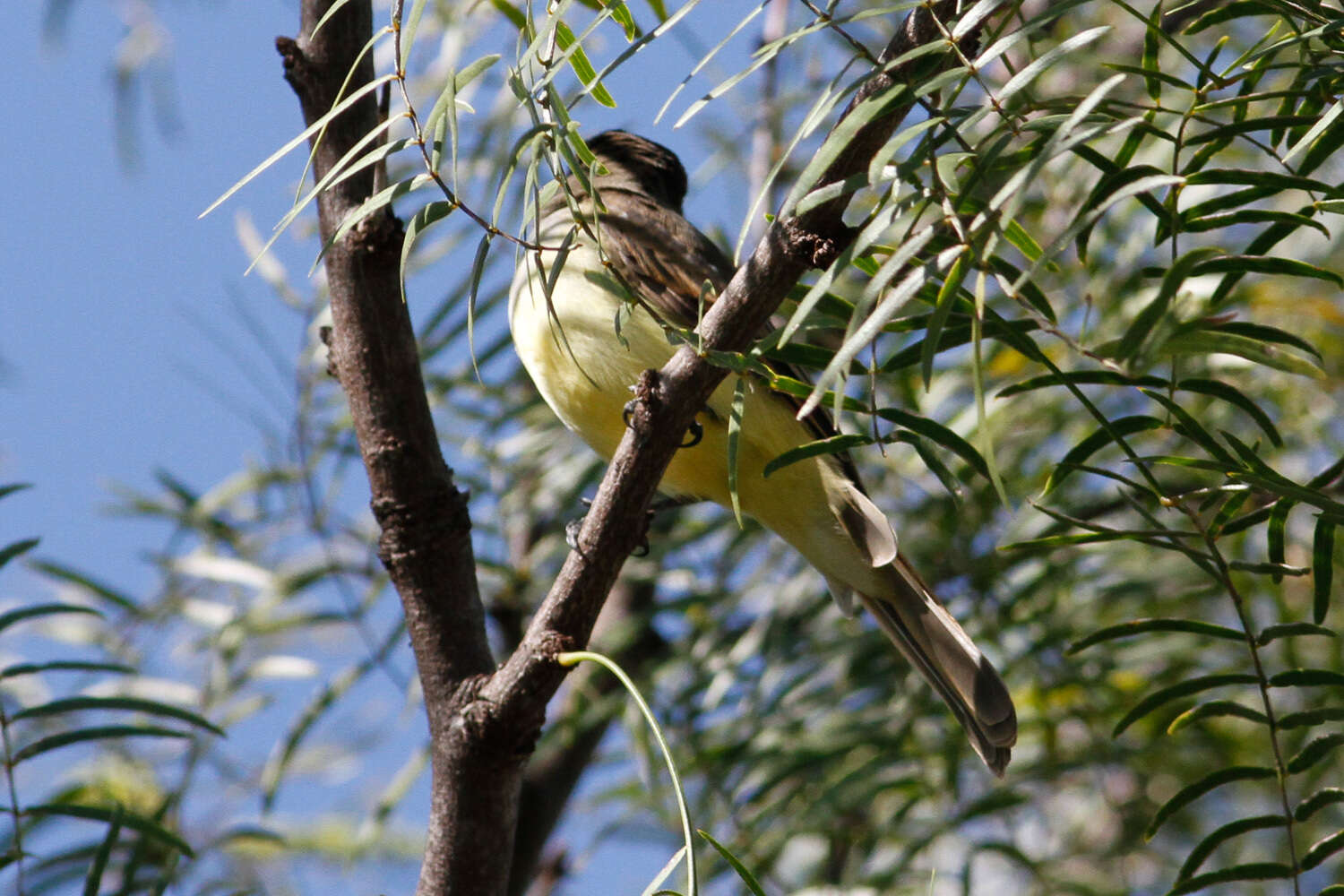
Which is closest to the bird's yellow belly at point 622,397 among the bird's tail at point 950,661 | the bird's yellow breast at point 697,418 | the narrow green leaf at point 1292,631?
the bird's yellow breast at point 697,418

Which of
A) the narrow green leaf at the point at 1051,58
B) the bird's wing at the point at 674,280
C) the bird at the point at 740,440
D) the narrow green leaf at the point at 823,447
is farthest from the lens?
the bird's wing at the point at 674,280

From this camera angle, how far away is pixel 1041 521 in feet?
10.2

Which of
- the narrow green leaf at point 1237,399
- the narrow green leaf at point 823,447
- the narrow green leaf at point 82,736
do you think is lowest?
the narrow green leaf at point 1237,399

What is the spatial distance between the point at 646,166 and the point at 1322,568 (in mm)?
2829

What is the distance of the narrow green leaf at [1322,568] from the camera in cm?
147

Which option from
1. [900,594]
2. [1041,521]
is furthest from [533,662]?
[1041,521]

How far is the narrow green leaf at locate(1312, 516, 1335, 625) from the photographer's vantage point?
147cm

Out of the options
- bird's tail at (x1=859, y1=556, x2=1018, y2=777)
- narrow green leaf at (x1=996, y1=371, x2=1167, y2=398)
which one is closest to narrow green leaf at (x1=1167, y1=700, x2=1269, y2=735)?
narrow green leaf at (x1=996, y1=371, x2=1167, y2=398)

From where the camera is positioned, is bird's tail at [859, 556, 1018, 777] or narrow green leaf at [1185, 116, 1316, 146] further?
bird's tail at [859, 556, 1018, 777]

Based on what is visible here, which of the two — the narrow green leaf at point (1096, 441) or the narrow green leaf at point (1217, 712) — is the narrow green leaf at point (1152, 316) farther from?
the narrow green leaf at point (1217, 712)

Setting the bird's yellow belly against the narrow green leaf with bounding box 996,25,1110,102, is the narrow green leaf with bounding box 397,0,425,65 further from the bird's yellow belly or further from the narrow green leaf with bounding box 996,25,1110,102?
the bird's yellow belly

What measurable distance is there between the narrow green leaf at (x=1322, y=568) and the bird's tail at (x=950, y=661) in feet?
3.23

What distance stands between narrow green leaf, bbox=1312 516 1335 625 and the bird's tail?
98 cm

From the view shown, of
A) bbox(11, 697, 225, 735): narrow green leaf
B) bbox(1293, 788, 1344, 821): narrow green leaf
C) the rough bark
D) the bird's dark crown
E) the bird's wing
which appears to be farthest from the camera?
the bird's dark crown
